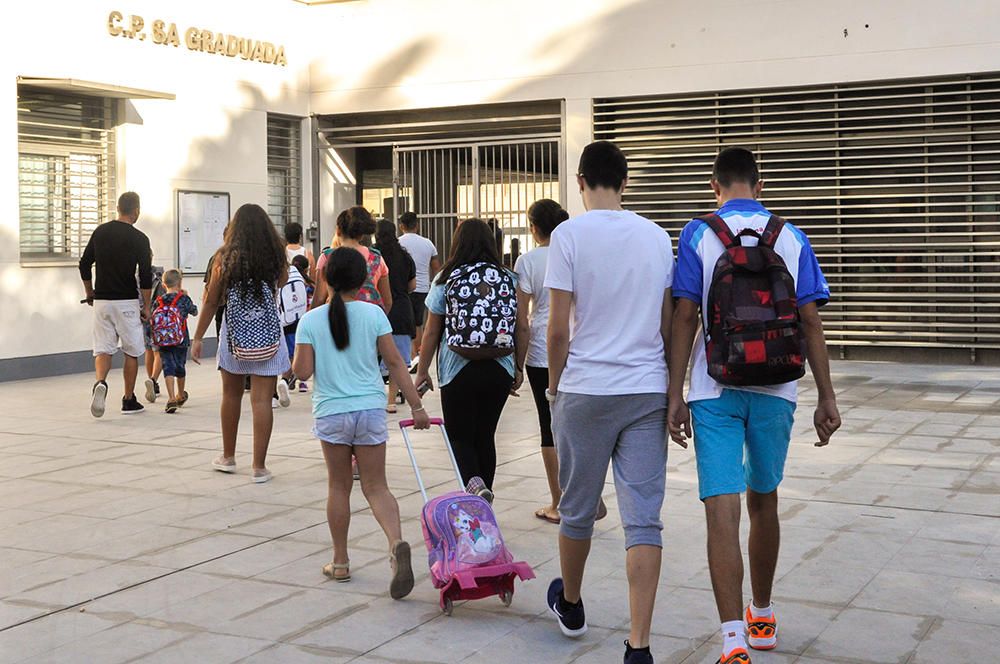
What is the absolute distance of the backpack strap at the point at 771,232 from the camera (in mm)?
4184

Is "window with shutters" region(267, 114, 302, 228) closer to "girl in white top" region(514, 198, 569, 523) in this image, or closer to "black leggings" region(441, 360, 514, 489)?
"girl in white top" region(514, 198, 569, 523)

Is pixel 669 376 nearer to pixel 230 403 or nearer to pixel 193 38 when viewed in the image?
pixel 230 403

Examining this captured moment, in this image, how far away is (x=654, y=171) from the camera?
54.0 ft

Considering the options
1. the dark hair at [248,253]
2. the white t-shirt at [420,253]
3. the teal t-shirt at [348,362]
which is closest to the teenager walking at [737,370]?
the teal t-shirt at [348,362]

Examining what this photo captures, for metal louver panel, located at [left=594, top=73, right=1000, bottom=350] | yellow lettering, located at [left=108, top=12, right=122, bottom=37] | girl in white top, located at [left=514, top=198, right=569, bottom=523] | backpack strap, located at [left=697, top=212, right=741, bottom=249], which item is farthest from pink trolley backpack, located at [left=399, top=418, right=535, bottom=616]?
yellow lettering, located at [left=108, top=12, right=122, bottom=37]

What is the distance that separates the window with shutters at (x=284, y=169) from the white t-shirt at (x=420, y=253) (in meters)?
5.93

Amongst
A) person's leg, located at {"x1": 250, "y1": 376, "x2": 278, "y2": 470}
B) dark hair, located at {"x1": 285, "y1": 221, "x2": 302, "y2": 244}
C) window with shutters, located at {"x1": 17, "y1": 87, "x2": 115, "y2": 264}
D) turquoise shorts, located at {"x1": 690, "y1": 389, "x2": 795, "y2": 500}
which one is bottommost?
person's leg, located at {"x1": 250, "y1": 376, "x2": 278, "y2": 470}

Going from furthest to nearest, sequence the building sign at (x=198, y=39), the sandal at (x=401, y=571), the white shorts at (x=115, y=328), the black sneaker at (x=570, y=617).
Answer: the building sign at (x=198, y=39), the white shorts at (x=115, y=328), the sandal at (x=401, y=571), the black sneaker at (x=570, y=617)

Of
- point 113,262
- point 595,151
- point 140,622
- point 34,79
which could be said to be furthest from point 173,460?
point 34,79

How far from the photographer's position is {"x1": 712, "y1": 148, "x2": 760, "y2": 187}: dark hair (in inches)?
172

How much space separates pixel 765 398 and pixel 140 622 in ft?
8.54

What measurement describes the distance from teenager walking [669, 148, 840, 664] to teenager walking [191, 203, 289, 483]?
4.02m

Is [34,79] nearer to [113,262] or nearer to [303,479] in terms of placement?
[113,262]

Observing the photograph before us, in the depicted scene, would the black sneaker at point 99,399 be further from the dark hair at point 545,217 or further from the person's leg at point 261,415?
the dark hair at point 545,217
